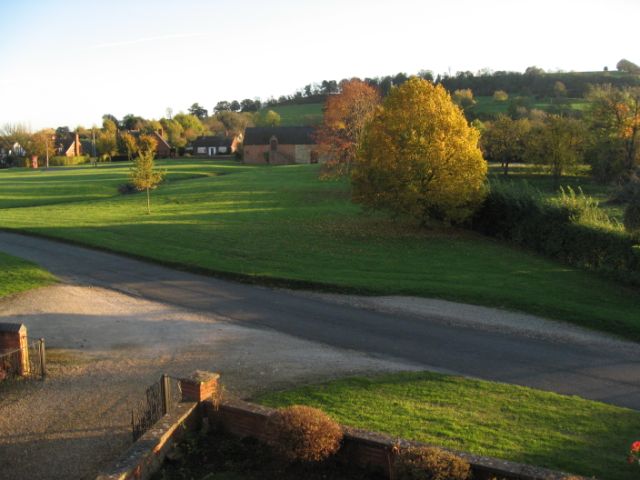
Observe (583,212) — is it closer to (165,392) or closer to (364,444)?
(364,444)

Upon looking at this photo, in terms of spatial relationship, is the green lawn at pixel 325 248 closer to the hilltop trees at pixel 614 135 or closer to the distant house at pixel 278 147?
the hilltop trees at pixel 614 135

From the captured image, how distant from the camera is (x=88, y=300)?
1875cm

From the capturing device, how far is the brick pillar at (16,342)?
12.5 metres

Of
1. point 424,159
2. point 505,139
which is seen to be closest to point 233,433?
point 424,159

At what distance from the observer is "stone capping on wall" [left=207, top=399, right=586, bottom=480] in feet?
22.7

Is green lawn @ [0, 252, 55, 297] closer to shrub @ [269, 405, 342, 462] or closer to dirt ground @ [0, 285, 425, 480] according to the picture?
dirt ground @ [0, 285, 425, 480]

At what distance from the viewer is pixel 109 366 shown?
13023 mm

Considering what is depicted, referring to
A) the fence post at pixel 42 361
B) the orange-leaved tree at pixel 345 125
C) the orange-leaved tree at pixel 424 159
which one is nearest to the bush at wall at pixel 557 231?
the orange-leaved tree at pixel 424 159

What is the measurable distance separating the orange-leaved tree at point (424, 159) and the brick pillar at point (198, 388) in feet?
69.1

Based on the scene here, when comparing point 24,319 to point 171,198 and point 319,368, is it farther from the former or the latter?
point 171,198

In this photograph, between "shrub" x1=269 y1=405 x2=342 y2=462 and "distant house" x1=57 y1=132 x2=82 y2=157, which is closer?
"shrub" x1=269 y1=405 x2=342 y2=462

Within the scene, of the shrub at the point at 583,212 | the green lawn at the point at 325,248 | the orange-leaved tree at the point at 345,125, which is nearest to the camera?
the green lawn at the point at 325,248


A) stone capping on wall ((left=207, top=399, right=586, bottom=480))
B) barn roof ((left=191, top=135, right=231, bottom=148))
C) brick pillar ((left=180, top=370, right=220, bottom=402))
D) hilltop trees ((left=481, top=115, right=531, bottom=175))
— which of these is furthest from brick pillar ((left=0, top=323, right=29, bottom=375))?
barn roof ((left=191, top=135, right=231, bottom=148))

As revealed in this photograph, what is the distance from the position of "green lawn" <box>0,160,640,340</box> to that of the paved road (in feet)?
5.41
